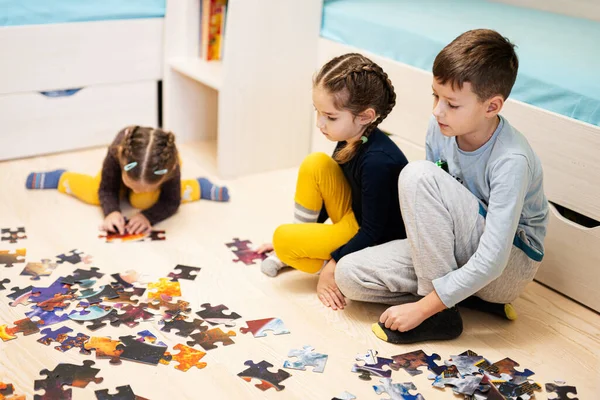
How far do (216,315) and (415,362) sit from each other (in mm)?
493

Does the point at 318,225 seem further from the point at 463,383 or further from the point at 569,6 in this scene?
the point at 569,6

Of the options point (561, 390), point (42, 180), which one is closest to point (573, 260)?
point (561, 390)

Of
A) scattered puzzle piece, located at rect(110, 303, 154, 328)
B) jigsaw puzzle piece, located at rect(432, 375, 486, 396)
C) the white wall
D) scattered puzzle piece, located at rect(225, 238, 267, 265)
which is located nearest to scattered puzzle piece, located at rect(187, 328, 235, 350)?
scattered puzzle piece, located at rect(110, 303, 154, 328)

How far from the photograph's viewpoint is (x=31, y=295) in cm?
179

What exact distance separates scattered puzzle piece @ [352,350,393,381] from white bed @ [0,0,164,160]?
1558 mm

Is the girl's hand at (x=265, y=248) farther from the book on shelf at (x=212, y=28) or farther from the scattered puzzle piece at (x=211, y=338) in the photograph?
the book on shelf at (x=212, y=28)

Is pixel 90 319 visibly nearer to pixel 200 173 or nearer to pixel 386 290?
pixel 386 290

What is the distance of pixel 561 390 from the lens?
1593 millimetres

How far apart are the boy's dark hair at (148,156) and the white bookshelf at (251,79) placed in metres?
0.42

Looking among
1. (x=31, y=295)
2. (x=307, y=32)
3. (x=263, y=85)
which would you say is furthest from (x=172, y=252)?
(x=307, y=32)

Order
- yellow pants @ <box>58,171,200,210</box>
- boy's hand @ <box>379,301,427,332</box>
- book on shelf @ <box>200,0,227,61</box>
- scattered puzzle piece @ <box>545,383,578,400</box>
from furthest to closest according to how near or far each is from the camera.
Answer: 1. book on shelf @ <box>200,0,227,61</box>
2. yellow pants @ <box>58,171,200,210</box>
3. boy's hand @ <box>379,301,427,332</box>
4. scattered puzzle piece @ <box>545,383,578,400</box>

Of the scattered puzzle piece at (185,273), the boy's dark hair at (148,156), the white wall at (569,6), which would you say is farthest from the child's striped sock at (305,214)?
the white wall at (569,6)

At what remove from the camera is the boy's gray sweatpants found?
1.66m

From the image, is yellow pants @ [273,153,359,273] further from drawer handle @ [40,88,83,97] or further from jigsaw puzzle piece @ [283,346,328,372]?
drawer handle @ [40,88,83,97]
